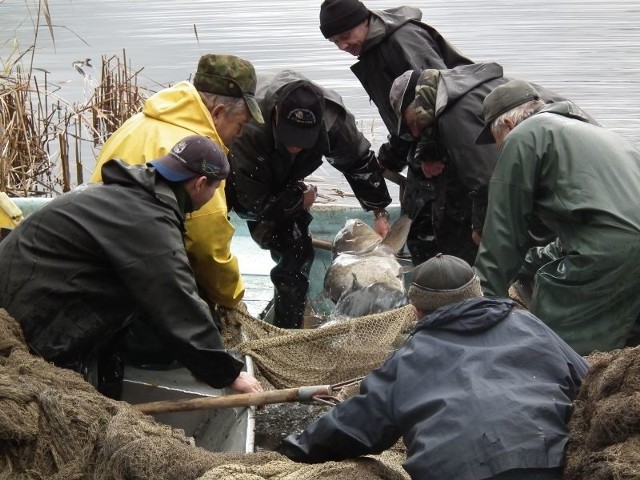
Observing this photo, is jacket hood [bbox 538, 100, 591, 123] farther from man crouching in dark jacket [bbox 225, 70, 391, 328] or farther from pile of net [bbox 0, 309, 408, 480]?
pile of net [bbox 0, 309, 408, 480]

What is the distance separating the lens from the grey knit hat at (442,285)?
13.4 feet

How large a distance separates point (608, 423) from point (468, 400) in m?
0.43

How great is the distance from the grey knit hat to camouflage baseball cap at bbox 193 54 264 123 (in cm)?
197

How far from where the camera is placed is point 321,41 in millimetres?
19547

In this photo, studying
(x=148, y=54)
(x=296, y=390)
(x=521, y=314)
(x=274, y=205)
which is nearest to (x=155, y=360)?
(x=296, y=390)

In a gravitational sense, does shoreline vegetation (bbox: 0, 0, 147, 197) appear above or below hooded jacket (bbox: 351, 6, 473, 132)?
below

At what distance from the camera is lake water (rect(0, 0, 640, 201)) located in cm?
1551

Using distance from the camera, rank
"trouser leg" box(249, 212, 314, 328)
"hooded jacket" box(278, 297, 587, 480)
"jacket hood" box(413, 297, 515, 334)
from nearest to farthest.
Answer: "hooded jacket" box(278, 297, 587, 480)
"jacket hood" box(413, 297, 515, 334)
"trouser leg" box(249, 212, 314, 328)

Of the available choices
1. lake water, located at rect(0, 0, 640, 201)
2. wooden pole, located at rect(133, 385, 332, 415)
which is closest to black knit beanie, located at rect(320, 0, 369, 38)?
wooden pole, located at rect(133, 385, 332, 415)

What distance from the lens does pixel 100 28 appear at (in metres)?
21.4

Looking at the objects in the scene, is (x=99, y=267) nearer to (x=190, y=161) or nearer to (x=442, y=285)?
(x=190, y=161)

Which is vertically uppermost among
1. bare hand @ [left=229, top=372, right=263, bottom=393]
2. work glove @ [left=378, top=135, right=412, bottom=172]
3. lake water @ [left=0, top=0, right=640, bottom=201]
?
work glove @ [left=378, top=135, right=412, bottom=172]

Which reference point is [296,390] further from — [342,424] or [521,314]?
[521,314]

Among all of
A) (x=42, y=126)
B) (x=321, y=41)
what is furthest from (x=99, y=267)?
(x=321, y=41)
